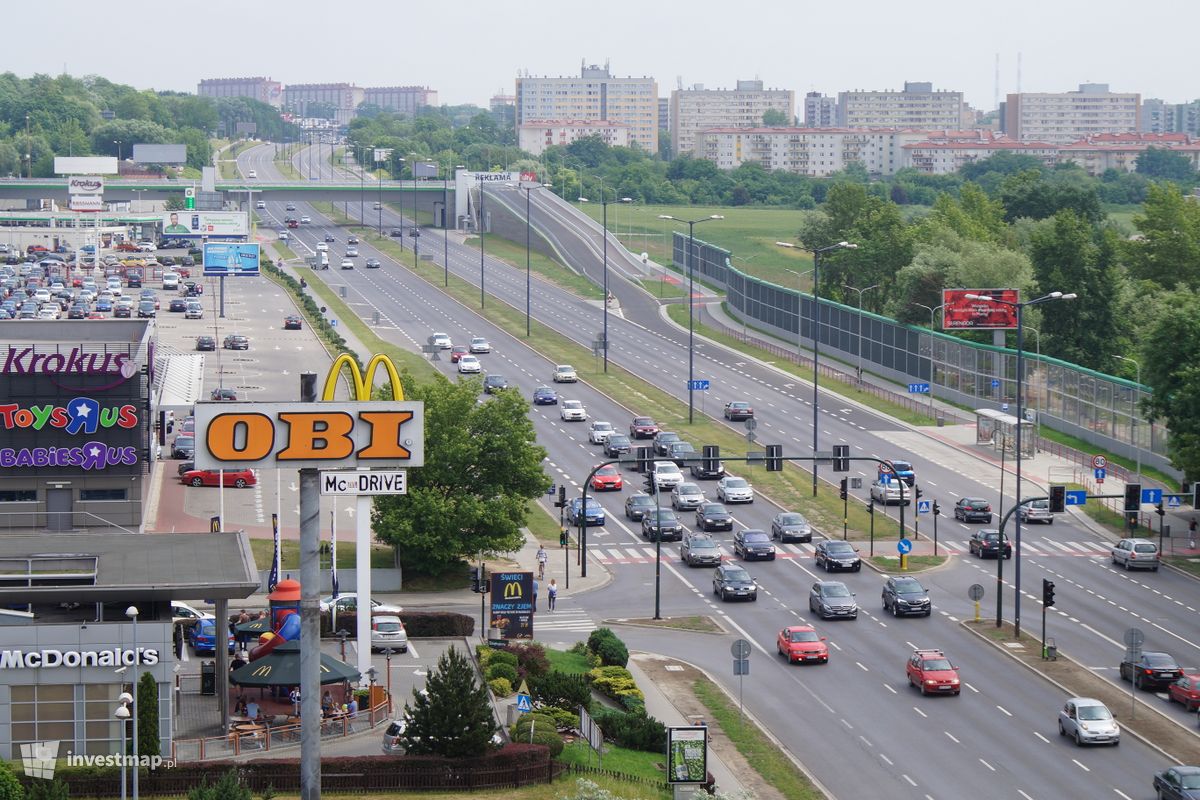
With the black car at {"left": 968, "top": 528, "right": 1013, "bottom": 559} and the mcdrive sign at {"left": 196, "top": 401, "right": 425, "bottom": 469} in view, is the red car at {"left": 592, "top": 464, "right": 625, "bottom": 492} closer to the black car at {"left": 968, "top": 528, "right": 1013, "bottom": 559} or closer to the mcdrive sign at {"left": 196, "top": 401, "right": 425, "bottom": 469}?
the black car at {"left": 968, "top": 528, "right": 1013, "bottom": 559}

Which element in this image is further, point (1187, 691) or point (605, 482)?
point (605, 482)

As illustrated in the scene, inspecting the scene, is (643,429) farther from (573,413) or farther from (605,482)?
(605,482)

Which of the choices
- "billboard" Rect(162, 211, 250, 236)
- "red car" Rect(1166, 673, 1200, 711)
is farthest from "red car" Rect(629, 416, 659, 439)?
"billboard" Rect(162, 211, 250, 236)

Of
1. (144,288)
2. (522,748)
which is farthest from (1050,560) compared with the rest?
(144,288)

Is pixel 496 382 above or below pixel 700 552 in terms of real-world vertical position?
above

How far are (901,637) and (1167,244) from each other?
98.3 metres

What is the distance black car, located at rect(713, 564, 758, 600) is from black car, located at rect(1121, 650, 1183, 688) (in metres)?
17.1

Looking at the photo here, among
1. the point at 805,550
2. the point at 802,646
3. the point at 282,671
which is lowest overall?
the point at 805,550

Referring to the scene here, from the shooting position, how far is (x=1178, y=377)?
85688mm

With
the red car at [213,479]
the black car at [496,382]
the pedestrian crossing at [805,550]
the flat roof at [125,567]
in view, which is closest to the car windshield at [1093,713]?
the flat roof at [125,567]

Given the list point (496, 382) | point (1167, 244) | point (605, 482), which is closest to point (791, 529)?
point (605, 482)

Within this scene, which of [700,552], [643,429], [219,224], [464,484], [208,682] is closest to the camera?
[208,682]

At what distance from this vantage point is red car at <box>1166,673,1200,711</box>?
186 feet
